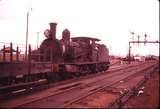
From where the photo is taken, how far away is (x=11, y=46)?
13.1m

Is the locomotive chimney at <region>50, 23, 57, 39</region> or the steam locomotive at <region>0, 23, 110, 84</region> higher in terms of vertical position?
the locomotive chimney at <region>50, 23, 57, 39</region>

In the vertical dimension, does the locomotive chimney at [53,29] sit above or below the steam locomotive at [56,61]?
above

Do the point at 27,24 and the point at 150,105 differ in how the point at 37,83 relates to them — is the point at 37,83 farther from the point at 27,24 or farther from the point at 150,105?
the point at 27,24

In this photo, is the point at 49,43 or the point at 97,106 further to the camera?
the point at 49,43

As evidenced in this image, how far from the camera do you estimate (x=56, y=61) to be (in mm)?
18516

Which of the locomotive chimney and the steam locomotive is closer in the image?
the steam locomotive

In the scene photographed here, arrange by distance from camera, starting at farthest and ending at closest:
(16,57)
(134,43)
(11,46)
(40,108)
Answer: (134,43) < (16,57) < (11,46) < (40,108)

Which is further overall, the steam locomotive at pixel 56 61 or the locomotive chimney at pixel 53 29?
the locomotive chimney at pixel 53 29

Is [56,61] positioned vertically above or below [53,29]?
below

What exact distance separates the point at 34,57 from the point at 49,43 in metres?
2.59

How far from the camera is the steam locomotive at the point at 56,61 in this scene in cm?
1359

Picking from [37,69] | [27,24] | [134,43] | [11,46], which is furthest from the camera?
[134,43]

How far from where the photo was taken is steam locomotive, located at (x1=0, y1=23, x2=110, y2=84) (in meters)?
13.6

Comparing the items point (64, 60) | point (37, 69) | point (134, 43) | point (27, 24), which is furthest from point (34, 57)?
point (134, 43)
